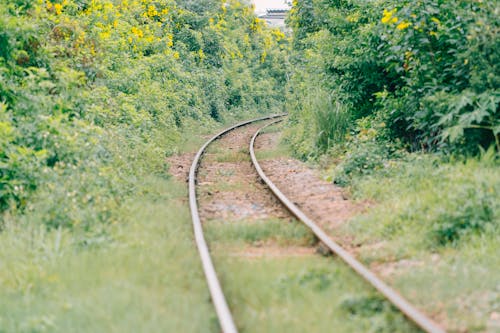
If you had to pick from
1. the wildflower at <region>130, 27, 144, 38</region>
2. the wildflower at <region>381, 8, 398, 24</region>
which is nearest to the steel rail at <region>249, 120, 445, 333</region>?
the wildflower at <region>381, 8, 398, 24</region>

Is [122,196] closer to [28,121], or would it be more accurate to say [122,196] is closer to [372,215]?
[28,121]

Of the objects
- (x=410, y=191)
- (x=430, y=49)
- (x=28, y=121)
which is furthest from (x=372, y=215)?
(x=28, y=121)

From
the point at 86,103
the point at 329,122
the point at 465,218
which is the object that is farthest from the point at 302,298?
the point at 329,122

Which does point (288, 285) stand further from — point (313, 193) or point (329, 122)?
point (329, 122)

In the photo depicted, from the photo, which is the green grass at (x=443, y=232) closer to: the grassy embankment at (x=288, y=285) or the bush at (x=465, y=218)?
the bush at (x=465, y=218)

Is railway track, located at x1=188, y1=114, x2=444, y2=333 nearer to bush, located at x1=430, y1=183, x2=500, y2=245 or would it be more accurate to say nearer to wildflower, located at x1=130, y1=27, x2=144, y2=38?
bush, located at x1=430, y1=183, x2=500, y2=245

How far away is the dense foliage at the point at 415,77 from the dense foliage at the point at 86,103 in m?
4.44

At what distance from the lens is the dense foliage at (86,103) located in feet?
27.6

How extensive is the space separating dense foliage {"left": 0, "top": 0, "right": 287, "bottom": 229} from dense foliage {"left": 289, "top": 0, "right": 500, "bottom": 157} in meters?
4.44

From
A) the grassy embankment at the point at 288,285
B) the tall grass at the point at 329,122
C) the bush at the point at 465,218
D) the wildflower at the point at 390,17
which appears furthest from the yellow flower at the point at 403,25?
the tall grass at the point at 329,122

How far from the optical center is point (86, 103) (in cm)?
1210

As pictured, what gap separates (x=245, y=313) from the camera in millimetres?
5031

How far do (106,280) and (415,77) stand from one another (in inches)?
262

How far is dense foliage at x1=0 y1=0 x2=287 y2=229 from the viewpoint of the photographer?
8406 mm
